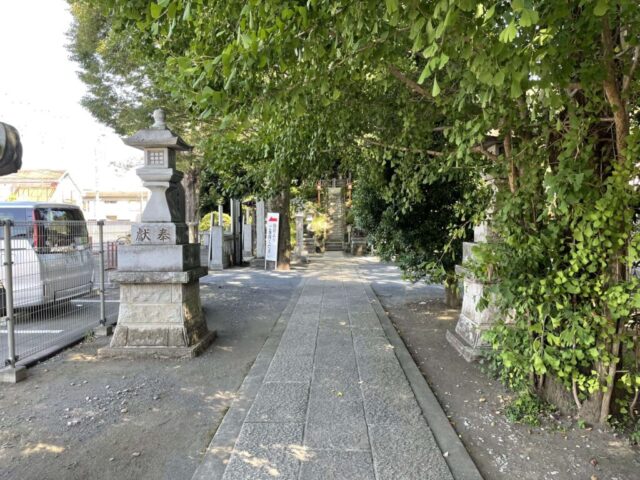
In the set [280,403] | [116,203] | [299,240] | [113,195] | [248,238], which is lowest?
[280,403]

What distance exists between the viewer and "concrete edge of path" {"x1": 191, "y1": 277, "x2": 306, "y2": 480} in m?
2.62

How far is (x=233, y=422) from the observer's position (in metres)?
3.23

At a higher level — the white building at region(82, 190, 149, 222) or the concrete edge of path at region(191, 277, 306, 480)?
the white building at region(82, 190, 149, 222)

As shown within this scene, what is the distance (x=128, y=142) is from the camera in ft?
17.6

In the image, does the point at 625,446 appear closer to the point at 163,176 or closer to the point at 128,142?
the point at 163,176

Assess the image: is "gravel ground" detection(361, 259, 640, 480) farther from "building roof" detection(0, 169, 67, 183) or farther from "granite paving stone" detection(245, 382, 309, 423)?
"building roof" detection(0, 169, 67, 183)

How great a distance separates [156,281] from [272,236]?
30.6ft

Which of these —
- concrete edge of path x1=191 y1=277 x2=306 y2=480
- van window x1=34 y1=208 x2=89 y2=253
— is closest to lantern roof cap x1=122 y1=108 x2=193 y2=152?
van window x1=34 y1=208 x2=89 y2=253

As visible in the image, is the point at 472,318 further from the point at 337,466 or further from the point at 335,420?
the point at 337,466

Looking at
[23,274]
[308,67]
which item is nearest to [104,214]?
[23,274]

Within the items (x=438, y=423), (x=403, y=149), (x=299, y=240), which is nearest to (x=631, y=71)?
(x=403, y=149)

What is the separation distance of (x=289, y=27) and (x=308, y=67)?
86 centimetres

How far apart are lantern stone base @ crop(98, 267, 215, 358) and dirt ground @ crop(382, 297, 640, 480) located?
2996mm

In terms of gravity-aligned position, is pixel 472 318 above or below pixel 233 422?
above
